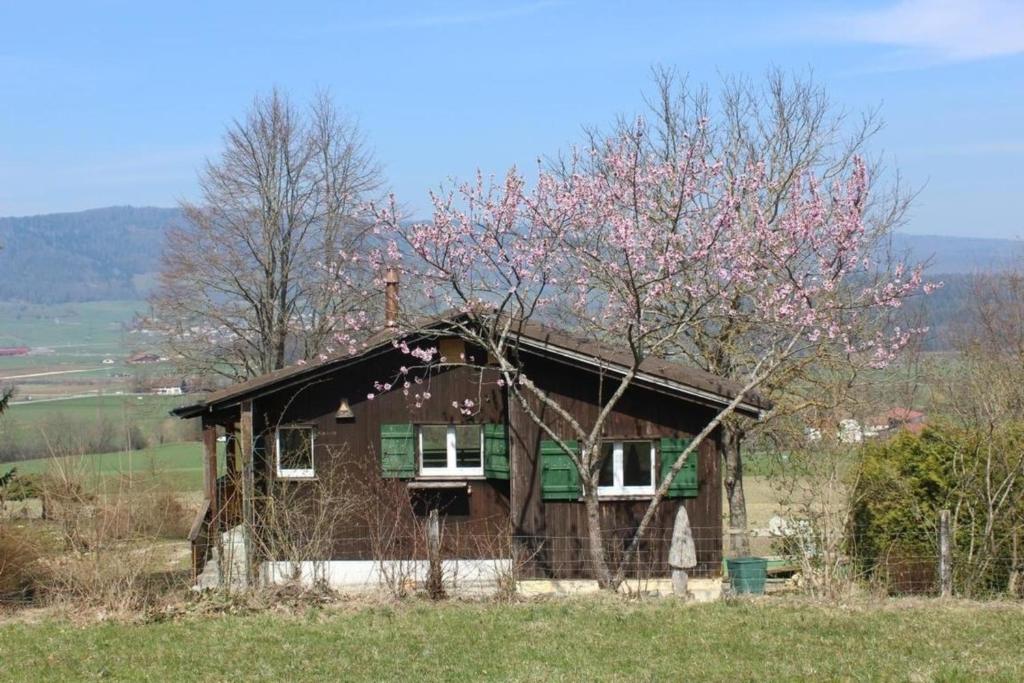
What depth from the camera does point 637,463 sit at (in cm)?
1842

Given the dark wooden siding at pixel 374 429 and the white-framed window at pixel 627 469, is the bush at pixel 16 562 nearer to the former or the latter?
the dark wooden siding at pixel 374 429

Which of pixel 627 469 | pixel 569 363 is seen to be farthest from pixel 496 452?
pixel 627 469

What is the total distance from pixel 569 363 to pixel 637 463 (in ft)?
6.00

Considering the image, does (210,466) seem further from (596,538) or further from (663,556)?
(663,556)

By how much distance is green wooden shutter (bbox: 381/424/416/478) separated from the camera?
18.6 meters

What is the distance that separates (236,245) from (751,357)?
18.9 meters

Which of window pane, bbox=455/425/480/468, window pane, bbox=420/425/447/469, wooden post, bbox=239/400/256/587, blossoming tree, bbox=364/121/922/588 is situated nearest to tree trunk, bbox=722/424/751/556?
blossoming tree, bbox=364/121/922/588

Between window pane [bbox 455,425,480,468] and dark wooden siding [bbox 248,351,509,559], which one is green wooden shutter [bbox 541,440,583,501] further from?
window pane [bbox 455,425,480,468]

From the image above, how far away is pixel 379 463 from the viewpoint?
18.8 m

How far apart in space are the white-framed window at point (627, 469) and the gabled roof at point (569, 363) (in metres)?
1.06

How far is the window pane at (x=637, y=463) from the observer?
18375mm

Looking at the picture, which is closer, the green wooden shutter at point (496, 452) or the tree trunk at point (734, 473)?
the green wooden shutter at point (496, 452)

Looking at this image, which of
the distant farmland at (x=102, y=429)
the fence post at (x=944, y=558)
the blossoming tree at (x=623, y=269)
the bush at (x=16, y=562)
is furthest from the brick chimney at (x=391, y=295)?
the fence post at (x=944, y=558)

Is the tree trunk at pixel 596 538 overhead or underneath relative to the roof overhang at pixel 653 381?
underneath
